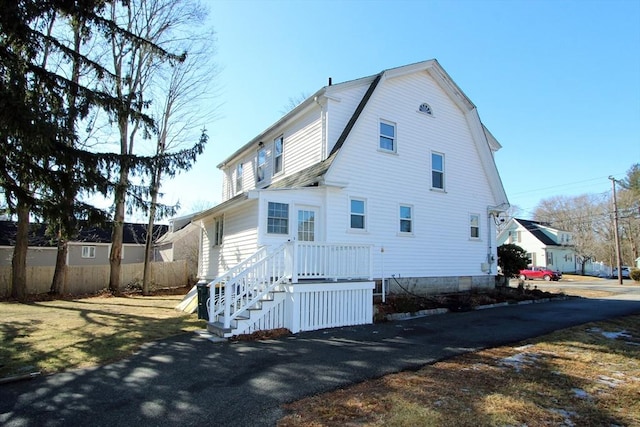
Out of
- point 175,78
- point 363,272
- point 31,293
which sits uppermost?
point 175,78

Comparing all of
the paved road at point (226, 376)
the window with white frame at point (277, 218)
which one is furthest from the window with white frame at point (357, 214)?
the paved road at point (226, 376)

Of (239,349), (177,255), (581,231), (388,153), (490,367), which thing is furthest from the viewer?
(581,231)

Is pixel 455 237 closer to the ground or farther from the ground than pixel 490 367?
farther from the ground

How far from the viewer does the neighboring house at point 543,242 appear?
4881cm

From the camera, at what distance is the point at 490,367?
593cm

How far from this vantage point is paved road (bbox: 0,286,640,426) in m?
4.34

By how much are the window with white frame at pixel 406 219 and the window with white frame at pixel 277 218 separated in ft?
15.2

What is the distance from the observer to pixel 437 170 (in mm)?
15453

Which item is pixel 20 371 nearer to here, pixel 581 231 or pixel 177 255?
pixel 177 255

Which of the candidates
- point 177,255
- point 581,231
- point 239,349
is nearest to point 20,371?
point 239,349

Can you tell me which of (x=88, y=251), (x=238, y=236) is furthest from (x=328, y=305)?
(x=88, y=251)

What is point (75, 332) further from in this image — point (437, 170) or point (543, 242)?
point (543, 242)

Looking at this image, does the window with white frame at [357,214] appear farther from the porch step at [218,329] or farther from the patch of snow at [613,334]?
the patch of snow at [613,334]

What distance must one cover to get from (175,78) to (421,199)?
53.3 ft
